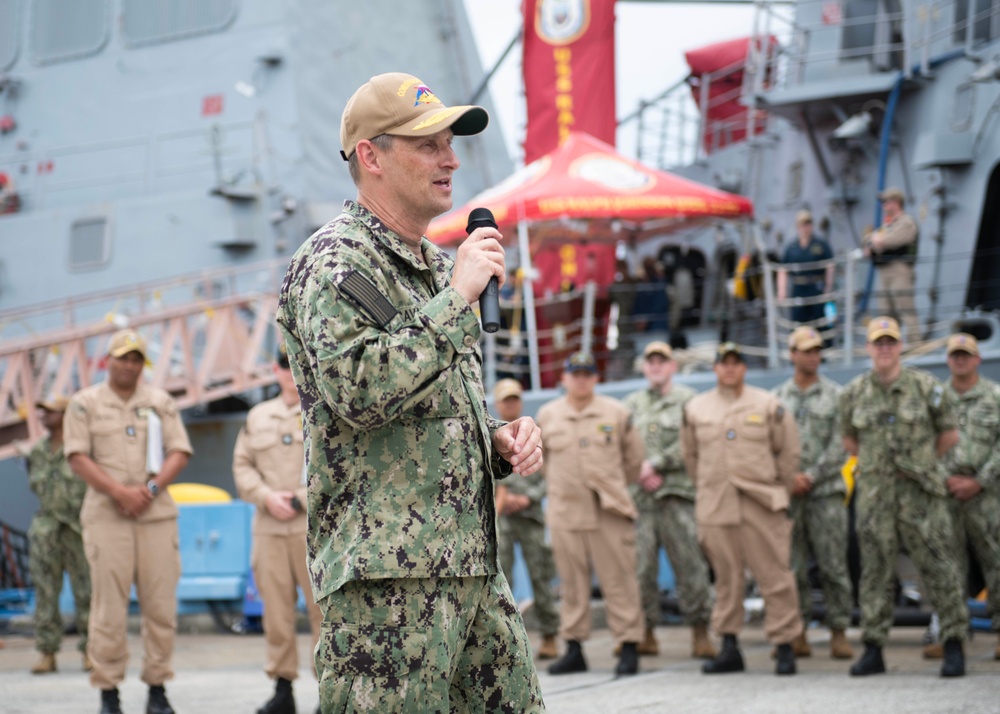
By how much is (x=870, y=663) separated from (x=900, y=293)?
15.5ft

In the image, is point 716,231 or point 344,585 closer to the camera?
point 344,585

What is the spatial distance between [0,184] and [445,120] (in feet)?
53.1

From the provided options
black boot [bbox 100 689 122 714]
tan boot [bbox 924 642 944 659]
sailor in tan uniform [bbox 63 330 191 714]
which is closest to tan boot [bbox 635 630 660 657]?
tan boot [bbox 924 642 944 659]

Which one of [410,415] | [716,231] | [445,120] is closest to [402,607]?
[410,415]

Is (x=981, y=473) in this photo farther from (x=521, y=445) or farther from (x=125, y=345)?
(x=521, y=445)

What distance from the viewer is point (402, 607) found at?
8.11ft

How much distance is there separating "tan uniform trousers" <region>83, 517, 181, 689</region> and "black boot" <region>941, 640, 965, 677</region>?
146 inches

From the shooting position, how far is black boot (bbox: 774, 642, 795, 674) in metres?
6.80

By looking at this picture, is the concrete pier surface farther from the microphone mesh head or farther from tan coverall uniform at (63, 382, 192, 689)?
the microphone mesh head

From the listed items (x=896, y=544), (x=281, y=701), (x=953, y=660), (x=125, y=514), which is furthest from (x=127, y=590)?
(x=953, y=660)

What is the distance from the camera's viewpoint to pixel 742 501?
23.7 ft

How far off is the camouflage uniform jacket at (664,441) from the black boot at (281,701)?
10.3ft

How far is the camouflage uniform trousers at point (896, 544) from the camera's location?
257 inches

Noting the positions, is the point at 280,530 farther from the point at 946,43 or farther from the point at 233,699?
the point at 946,43
